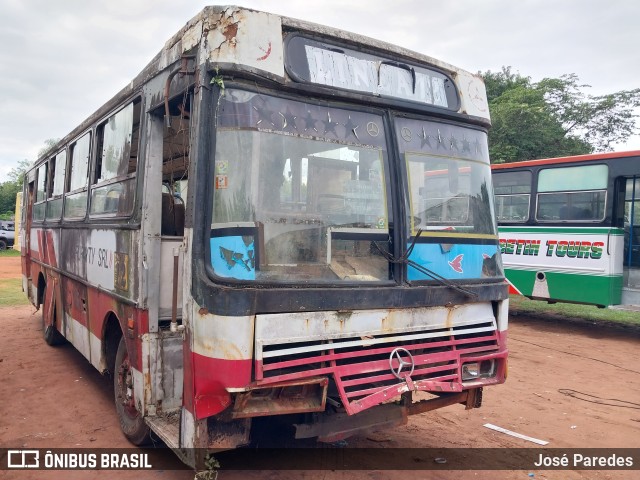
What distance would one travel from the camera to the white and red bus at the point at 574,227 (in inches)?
386

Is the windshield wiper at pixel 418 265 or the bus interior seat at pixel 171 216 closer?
the windshield wiper at pixel 418 265

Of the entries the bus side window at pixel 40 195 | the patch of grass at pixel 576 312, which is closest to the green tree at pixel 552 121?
the patch of grass at pixel 576 312

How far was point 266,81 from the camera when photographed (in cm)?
337

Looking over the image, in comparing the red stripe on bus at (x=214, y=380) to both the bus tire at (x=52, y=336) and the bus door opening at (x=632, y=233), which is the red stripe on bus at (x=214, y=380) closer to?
the bus tire at (x=52, y=336)

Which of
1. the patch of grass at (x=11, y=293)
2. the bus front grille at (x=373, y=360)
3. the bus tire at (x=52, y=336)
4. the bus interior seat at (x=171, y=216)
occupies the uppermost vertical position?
the bus interior seat at (x=171, y=216)

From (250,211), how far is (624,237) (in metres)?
8.99

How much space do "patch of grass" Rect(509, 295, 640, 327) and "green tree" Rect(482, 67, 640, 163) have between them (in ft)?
29.3

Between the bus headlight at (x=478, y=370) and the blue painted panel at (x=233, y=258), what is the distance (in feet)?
6.13

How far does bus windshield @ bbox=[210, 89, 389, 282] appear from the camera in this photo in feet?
10.7

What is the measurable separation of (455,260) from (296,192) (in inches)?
54.2

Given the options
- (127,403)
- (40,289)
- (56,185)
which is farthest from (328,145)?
(40,289)

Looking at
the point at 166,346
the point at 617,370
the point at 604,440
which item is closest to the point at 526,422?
the point at 604,440

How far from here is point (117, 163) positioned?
16.2ft

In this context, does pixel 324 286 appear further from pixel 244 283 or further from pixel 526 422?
pixel 526 422
